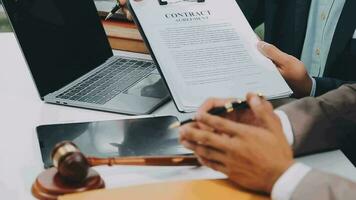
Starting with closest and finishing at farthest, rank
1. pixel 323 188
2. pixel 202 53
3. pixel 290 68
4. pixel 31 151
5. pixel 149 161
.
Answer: pixel 323 188 < pixel 149 161 < pixel 31 151 < pixel 202 53 < pixel 290 68

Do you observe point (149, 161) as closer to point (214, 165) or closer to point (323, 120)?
point (214, 165)

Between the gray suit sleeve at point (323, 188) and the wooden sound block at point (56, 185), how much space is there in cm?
32

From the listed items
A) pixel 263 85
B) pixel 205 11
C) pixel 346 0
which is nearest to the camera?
pixel 263 85

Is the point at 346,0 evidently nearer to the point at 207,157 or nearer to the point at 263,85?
the point at 263,85

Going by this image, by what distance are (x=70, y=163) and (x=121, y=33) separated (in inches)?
31.9

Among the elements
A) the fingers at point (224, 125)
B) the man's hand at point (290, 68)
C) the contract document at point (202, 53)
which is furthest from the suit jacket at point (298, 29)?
the fingers at point (224, 125)

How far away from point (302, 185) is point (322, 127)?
0.82ft

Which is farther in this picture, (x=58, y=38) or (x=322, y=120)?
(x=58, y=38)

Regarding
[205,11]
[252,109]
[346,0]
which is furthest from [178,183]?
[346,0]

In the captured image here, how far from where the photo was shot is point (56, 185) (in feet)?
2.78

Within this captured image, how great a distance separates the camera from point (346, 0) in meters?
1.52

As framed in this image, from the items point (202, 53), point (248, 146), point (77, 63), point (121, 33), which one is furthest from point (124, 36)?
point (248, 146)

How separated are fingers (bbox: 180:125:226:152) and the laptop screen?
50 cm

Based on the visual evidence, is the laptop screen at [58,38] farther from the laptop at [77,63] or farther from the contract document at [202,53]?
the contract document at [202,53]
